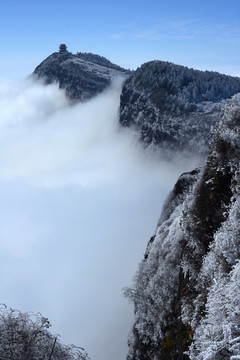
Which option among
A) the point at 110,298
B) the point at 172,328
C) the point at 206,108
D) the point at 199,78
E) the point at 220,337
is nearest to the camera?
the point at 220,337

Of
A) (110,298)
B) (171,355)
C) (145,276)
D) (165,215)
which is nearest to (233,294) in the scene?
(171,355)

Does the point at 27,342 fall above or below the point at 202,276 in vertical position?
below

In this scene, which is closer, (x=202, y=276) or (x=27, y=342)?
(x=27, y=342)

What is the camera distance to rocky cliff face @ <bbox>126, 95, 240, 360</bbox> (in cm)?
1171

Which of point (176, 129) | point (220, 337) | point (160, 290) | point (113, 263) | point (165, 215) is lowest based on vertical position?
point (220, 337)

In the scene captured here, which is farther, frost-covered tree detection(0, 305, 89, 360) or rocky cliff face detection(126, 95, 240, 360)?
frost-covered tree detection(0, 305, 89, 360)

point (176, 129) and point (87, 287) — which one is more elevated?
point (176, 129)

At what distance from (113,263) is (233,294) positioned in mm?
193329

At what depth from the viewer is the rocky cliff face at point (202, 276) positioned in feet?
38.4

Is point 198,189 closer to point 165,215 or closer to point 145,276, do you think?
point 145,276

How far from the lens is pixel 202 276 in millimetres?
17656

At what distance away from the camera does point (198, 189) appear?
79.6 ft

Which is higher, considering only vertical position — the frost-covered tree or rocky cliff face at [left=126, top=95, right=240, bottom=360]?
rocky cliff face at [left=126, top=95, right=240, bottom=360]

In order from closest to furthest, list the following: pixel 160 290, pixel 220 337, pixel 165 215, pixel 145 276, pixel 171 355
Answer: pixel 220 337 < pixel 171 355 < pixel 160 290 < pixel 145 276 < pixel 165 215
